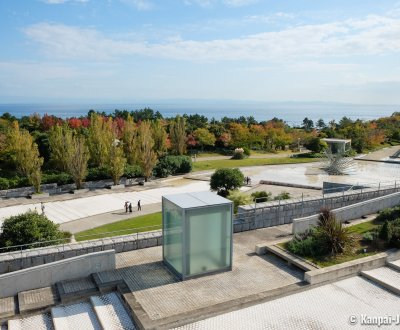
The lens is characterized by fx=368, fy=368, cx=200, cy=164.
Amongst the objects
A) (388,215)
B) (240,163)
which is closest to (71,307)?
(388,215)

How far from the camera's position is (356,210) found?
670 inches

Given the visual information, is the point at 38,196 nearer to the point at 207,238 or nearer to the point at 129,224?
the point at 129,224

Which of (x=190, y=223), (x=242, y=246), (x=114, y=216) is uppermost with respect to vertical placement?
(x=190, y=223)

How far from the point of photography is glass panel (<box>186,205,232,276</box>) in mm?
11289

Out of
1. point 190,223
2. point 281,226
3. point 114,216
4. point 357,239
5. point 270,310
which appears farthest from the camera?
point 114,216

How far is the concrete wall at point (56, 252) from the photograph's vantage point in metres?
11.4

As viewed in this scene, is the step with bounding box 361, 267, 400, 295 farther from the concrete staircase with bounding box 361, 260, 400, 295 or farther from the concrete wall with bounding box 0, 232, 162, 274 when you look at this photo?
the concrete wall with bounding box 0, 232, 162, 274

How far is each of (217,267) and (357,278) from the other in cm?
453

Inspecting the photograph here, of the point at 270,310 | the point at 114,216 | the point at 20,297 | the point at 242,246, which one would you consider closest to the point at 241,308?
the point at 270,310

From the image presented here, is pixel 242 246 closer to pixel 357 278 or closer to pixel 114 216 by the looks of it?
pixel 357 278

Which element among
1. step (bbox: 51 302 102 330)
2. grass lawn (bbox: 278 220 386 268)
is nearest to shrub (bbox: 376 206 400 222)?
grass lawn (bbox: 278 220 386 268)

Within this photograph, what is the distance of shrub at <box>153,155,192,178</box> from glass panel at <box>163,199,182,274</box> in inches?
1034

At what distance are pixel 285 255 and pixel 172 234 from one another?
159 inches

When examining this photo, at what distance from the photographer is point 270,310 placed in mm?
9977
